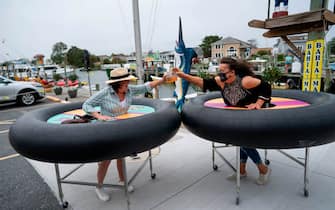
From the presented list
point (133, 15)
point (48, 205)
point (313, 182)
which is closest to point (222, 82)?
point (313, 182)

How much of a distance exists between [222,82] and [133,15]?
152 inches

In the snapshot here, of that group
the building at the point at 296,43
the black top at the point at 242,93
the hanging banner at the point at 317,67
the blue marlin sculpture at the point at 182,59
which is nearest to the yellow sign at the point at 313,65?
the hanging banner at the point at 317,67

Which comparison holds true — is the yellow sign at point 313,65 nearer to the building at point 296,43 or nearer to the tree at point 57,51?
the building at point 296,43

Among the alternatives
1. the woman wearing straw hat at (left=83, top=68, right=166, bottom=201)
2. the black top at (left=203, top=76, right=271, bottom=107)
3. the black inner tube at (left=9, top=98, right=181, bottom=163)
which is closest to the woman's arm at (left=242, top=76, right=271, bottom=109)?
Answer: the black top at (left=203, top=76, right=271, bottom=107)

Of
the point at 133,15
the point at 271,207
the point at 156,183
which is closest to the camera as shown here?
the point at 271,207

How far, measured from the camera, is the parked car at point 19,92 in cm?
832

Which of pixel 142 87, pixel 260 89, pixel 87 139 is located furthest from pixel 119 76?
pixel 260 89

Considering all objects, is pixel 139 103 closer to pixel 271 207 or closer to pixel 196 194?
pixel 196 194

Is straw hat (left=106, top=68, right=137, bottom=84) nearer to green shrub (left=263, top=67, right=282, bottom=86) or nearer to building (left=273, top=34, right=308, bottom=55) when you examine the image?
building (left=273, top=34, right=308, bottom=55)

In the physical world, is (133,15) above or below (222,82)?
above

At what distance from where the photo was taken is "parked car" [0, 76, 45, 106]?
8.32 metres

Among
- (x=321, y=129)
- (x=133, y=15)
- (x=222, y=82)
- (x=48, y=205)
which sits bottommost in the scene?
(x=48, y=205)

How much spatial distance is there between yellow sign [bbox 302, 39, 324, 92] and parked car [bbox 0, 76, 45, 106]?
9.66 m

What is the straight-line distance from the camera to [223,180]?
251cm
